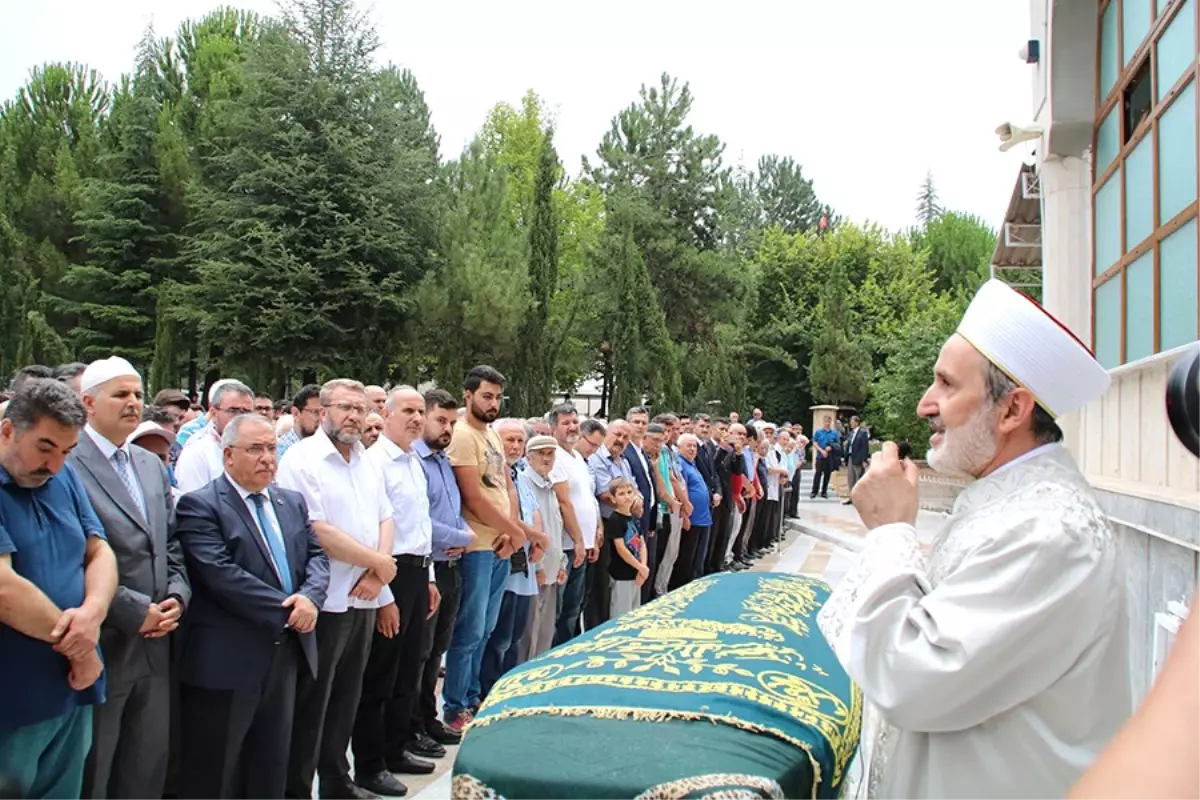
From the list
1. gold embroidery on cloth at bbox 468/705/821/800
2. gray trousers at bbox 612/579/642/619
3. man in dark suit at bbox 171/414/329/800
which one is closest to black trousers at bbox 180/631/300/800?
man in dark suit at bbox 171/414/329/800

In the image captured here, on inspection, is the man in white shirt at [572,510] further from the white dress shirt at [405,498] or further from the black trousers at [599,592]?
the white dress shirt at [405,498]

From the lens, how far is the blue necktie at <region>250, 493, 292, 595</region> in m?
4.36

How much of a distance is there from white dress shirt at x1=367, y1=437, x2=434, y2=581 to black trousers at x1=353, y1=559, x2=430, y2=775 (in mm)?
114

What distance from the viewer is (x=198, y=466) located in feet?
19.1

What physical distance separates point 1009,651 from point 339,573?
3.48 metres

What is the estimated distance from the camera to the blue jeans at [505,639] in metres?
6.70

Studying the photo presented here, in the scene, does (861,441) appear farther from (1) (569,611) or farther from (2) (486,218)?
(1) (569,611)

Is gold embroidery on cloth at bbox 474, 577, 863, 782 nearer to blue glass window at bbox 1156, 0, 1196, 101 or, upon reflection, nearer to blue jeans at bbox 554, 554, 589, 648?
blue jeans at bbox 554, 554, 589, 648

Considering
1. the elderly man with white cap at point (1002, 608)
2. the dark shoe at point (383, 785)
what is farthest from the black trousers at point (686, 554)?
the elderly man with white cap at point (1002, 608)

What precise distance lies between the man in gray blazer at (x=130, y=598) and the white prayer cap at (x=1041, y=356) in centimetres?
318

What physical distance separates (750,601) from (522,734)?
1564 mm

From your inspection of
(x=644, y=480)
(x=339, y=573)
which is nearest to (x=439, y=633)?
(x=339, y=573)

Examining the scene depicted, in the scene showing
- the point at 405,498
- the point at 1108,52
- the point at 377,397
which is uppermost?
the point at 1108,52

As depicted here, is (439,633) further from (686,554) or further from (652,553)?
(686,554)
